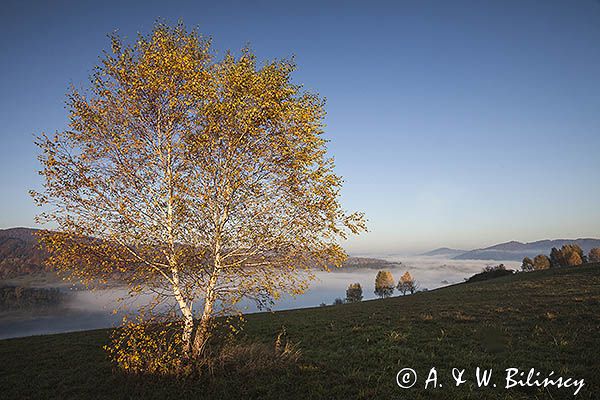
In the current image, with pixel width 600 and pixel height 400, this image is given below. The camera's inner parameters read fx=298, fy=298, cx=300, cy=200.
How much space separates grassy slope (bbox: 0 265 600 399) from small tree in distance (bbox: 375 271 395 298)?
92257 mm

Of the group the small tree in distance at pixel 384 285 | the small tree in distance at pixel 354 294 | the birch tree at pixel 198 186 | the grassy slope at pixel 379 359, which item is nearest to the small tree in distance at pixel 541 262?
the small tree in distance at pixel 384 285

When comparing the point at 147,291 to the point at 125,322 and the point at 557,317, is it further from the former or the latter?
the point at 557,317

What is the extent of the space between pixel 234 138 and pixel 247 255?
478 centimetres

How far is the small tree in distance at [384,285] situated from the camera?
108438 millimetres

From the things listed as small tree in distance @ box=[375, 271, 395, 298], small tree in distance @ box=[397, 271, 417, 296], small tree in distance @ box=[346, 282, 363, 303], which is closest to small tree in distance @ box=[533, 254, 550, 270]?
small tree in distance @ box=[397, 271, 417, 296]

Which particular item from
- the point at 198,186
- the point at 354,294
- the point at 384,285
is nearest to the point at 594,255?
the point at 384,285

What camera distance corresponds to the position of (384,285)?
109 metres

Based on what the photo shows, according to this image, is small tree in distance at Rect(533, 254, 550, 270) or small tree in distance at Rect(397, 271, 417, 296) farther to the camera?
small tree in distance at Rect(397, 271, 417, 296)

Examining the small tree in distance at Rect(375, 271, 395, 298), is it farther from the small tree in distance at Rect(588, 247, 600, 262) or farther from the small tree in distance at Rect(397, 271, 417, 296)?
the small tree in distance at Rect(588, 247, 600, 262)

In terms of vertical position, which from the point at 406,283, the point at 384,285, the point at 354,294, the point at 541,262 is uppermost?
the point at 541,262

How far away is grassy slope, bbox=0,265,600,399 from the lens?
9.15 m

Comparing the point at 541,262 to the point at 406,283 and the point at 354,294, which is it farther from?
the point at 354,294

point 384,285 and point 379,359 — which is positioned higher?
point 379,359

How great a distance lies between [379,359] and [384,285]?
4072 inches
